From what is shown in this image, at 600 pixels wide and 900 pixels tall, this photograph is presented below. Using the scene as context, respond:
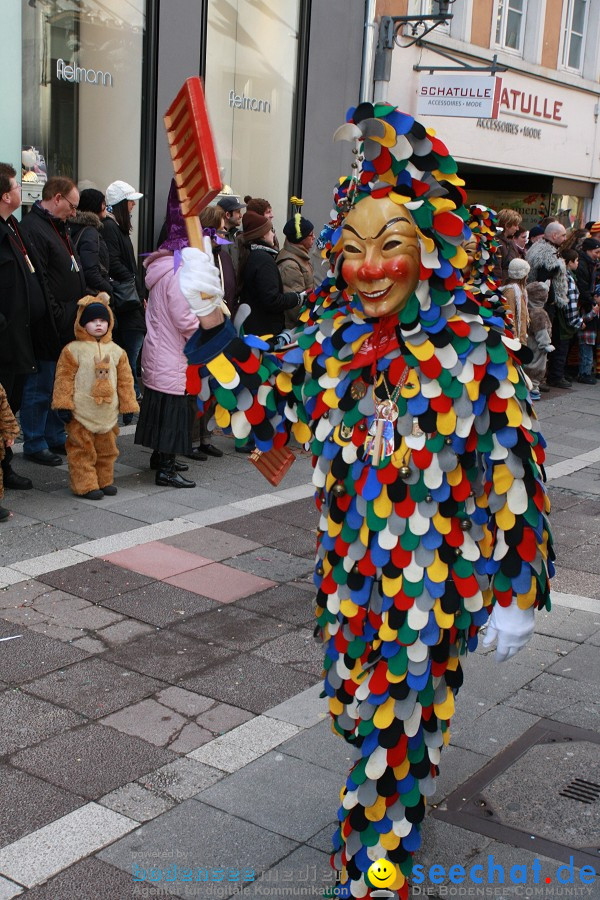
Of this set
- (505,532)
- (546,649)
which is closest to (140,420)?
(546,649)

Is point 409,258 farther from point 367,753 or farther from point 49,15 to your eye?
point 49,15

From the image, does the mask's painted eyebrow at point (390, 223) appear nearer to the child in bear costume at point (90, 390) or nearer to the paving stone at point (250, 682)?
the paving stone at point (250, 682)

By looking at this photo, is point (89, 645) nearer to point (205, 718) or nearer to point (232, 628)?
point (232, 628)

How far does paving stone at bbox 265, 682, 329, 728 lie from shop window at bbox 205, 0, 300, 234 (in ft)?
26.7

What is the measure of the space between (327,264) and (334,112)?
1008 cm

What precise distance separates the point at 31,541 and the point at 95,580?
0.70 metres

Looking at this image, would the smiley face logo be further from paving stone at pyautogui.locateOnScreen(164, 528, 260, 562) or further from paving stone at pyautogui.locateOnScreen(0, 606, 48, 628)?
paving stone at pyautogui.locateOnScreen(164, 528, 260, 562)

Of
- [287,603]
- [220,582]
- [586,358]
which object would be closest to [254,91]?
[586,358]

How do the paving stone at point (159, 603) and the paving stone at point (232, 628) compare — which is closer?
the paving stone at point (232, 628)

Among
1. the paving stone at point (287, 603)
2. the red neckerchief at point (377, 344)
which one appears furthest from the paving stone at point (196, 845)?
the paving stone at point (287, 603)

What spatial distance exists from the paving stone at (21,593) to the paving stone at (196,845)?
2031 mm

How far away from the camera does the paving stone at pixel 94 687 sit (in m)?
4.39

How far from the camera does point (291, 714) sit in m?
4.40

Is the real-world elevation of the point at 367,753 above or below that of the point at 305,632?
above
